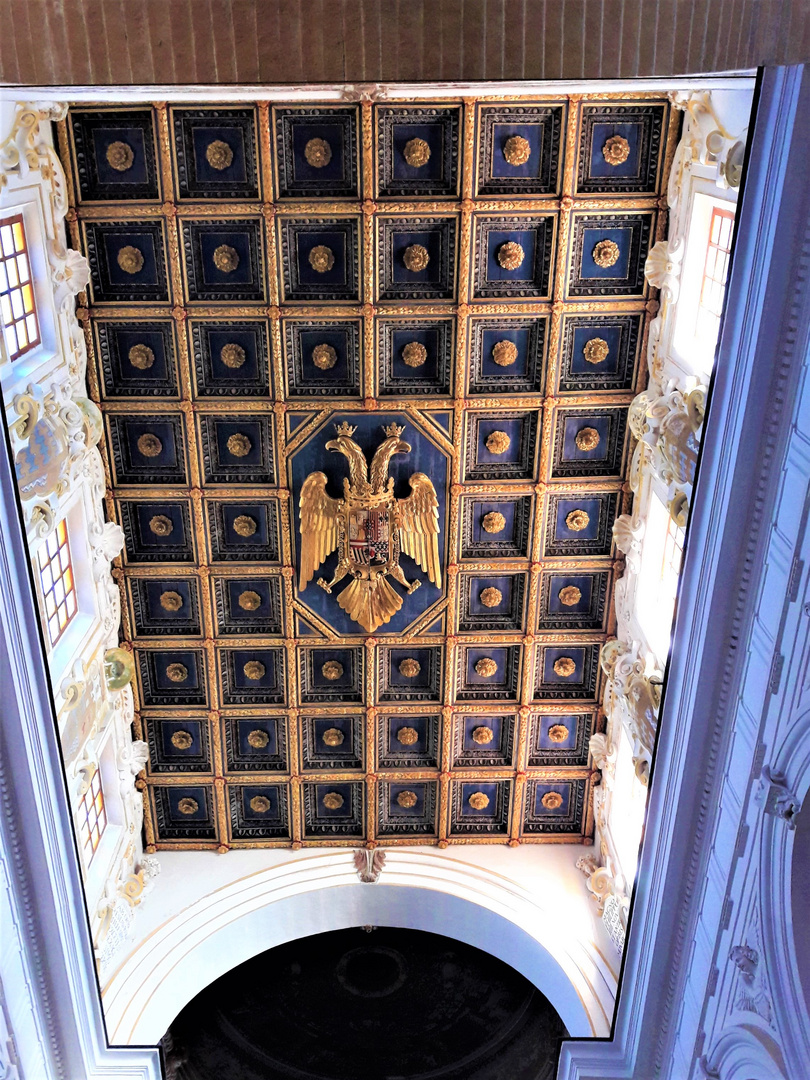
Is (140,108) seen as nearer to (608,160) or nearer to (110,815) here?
(608,160)

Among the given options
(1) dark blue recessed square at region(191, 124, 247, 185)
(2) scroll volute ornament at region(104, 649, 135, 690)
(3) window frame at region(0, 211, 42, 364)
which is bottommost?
(2) scroll volute ornament at region(104, 649, 135, 690)

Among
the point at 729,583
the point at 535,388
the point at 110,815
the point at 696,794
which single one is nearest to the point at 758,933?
the point at 696,794

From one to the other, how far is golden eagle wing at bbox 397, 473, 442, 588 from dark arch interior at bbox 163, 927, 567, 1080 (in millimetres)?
8516

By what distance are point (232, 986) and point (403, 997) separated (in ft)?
10.9

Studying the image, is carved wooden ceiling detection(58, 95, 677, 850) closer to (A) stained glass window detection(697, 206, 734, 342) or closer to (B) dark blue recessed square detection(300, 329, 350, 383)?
(B) dark blue recessed square detection(300, 329, 350, 383)

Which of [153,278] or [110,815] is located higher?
[153,278]

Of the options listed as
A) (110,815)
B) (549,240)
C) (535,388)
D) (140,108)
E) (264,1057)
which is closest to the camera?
(140,108)

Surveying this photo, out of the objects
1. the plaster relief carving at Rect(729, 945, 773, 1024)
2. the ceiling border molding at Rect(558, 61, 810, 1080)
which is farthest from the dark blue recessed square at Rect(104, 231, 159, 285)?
the plaster relief carving at Rect(729, 945, 773, 1024)

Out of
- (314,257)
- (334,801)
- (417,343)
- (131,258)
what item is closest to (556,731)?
(334,801)

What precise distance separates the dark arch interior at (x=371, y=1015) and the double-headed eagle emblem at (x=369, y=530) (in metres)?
7.89

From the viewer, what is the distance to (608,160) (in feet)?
40.2

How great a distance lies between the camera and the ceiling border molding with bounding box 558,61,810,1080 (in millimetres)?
7973

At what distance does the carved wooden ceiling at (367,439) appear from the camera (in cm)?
1223

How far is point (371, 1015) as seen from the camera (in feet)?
60.6
